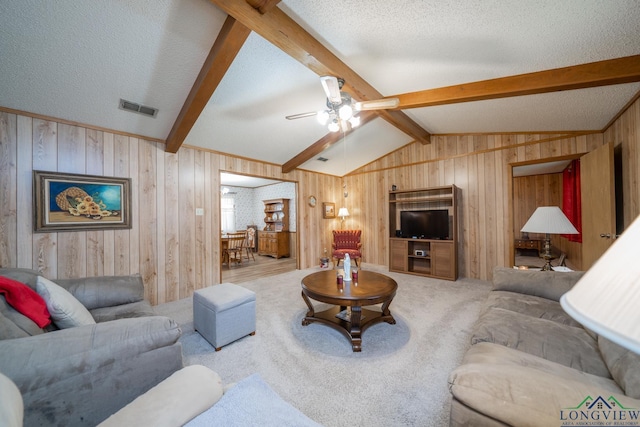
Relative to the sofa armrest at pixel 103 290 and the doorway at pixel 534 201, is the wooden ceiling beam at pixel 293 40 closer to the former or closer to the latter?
the sofa armrest at pixel 103 290

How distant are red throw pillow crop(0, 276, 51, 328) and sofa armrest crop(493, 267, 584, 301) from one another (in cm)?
374

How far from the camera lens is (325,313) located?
8.92 ft

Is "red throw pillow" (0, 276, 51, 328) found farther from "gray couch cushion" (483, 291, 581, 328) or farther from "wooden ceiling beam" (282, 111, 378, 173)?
"wooden ceiling beam" (282, 111, 378, 173)

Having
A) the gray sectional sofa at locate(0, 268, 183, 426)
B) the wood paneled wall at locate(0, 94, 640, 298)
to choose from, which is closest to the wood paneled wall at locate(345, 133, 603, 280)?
the wood paneled wall at locate(0, 94, 640, 298)

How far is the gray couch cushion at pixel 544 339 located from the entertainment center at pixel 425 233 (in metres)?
2.73

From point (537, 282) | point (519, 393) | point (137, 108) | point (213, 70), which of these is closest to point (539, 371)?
point (519, 393)

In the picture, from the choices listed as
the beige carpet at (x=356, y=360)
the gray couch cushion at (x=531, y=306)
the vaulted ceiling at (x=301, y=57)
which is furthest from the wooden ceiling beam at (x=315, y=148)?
the gray couch cushion at (x=531, y=306)

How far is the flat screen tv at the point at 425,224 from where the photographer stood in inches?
180

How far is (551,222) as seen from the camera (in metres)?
2.55

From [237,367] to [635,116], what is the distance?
15.1 ft

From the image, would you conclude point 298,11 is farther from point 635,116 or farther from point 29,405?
point 635,116

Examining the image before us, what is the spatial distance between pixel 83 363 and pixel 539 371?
6.86 feet

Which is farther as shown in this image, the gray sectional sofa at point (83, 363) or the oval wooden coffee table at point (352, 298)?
the oval wooden coffee table at point (352, 298)

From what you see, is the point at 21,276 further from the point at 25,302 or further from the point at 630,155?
the point at 630,155
